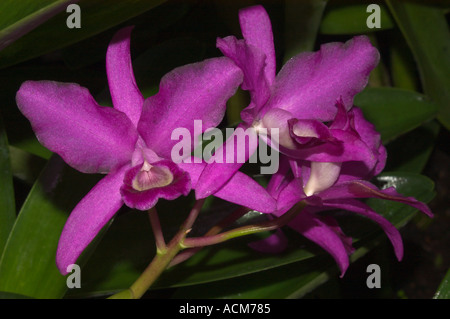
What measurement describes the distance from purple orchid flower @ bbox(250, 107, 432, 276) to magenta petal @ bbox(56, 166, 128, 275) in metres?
0.22

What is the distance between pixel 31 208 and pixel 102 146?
25 cm

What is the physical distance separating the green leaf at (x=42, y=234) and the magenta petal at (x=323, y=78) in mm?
346

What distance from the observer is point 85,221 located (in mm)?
711

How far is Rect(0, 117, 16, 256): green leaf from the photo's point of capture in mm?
900

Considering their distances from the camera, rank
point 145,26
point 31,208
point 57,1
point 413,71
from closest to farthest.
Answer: point 57,1, point 31,208, point 145,26, point 413,71

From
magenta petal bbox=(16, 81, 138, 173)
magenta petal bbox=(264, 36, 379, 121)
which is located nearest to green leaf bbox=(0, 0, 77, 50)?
magenta petal bbox=(16, 81, 138, 173)

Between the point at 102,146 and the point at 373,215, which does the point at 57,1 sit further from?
the point at 373,215

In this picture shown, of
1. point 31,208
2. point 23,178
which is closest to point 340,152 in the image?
point 31,208

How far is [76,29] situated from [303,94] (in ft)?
1.06

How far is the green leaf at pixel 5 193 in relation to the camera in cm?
90

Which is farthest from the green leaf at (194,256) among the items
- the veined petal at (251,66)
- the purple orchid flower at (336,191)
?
the veined petal at (251,66)

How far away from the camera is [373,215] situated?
2.49ft

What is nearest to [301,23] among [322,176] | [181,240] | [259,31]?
[259,31]

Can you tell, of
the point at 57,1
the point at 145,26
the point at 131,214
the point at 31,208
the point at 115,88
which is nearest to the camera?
the point at 57,1
